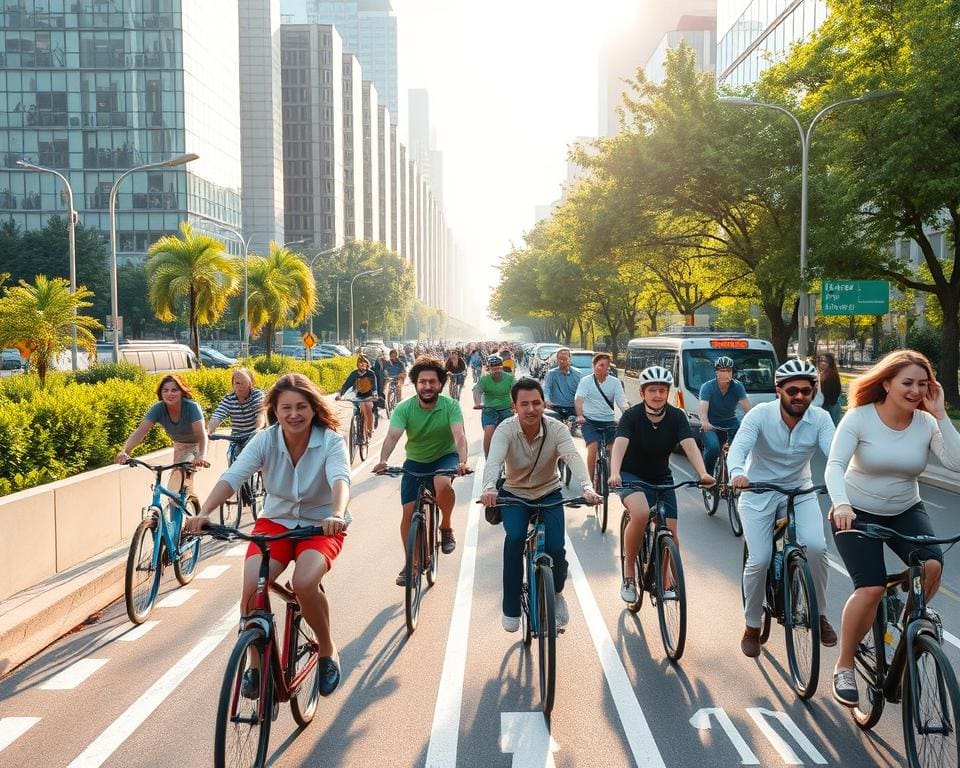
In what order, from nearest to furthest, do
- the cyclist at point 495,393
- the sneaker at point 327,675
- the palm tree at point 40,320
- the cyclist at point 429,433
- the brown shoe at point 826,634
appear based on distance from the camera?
the sneaker at point 327,675 → the brown shoe at point 826,634 → the cyclist at point 429,433 → the cyclist at point 495,393 → the palm tree at point 40,320

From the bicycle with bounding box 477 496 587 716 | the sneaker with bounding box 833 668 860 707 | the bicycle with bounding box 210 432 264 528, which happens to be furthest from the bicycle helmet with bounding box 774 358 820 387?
the bicycle with bounding box 210 432 264 528

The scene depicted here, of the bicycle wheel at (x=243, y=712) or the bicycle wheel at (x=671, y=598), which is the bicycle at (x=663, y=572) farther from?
the bicycle wheel at (x=243, y=712)

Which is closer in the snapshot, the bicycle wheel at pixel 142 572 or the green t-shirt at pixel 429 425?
the bicycle wheel at pixel 142 572

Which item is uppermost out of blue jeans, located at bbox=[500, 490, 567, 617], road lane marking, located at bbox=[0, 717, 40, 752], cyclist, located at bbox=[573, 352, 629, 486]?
cyclist, located at bbox=[573, 352, 629, 486]

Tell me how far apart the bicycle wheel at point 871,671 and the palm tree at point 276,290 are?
32.6 meters

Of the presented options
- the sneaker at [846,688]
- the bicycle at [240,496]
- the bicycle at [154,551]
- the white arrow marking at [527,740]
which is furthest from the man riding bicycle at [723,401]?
the white arrow marking at [527,740]

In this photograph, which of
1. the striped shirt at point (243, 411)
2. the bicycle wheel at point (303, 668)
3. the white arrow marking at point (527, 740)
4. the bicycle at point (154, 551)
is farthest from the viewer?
the striped shirt at point (243, 411)

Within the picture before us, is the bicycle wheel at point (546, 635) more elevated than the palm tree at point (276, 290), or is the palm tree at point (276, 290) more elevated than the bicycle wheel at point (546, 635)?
the palm tree at point (276, 290)

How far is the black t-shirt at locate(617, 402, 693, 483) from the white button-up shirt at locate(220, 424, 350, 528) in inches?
96.6

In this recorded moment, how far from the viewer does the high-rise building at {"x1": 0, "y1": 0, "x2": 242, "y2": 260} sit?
75.9m

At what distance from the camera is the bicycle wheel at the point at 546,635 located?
4891 millimetres

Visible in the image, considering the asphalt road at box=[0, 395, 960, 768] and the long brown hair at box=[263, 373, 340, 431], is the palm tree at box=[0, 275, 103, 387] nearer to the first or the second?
the asphalt road at box=[0, 395, 960, 768]

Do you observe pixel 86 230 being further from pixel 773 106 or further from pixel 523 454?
pixel 523 454

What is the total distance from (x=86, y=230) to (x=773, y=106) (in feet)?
174
